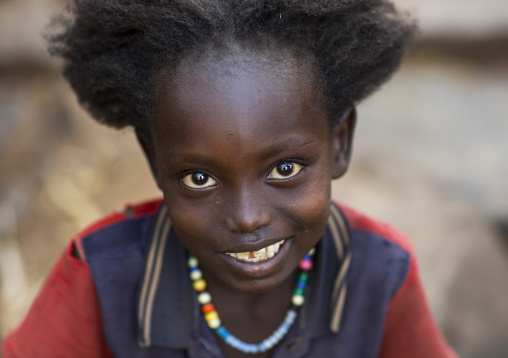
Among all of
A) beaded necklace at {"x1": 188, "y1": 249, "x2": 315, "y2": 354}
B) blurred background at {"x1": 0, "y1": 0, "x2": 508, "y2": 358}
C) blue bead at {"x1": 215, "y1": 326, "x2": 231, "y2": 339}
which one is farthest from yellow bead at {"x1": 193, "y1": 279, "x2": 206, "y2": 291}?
blurred background at {"x1": 0, "y1": 0, "x2": 508, "y2": 358}

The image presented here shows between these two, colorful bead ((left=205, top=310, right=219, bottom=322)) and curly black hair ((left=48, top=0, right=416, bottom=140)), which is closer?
curly black hair ((left=48, top=0, right=416, bottom=140))

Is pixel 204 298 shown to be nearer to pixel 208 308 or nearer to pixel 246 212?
pixel 208 308

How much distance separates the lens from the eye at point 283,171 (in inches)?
46.1

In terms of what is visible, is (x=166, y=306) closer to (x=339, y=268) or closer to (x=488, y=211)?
(x=339, y=268)

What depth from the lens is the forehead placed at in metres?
1.08

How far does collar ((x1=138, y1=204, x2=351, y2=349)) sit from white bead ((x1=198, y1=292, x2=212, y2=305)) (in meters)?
0.01

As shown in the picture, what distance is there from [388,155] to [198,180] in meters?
2.01

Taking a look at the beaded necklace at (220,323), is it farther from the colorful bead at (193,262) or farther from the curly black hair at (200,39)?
the curly black hair at (200,39)

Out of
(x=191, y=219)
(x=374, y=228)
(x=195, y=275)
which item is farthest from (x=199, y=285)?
(x=374, y=228)

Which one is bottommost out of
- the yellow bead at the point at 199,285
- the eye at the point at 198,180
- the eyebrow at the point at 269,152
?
the yellow bead at the point at 199,285

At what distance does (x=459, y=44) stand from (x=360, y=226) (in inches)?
78.2

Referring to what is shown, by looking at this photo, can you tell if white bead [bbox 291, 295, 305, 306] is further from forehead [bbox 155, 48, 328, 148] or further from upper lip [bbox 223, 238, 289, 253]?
forehead [bbox 155, 48, 328, 148]

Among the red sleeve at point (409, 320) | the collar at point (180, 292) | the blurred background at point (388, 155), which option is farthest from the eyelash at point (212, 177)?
the blurred background at point (388, 155)

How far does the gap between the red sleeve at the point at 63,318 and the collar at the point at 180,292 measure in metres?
0.13
